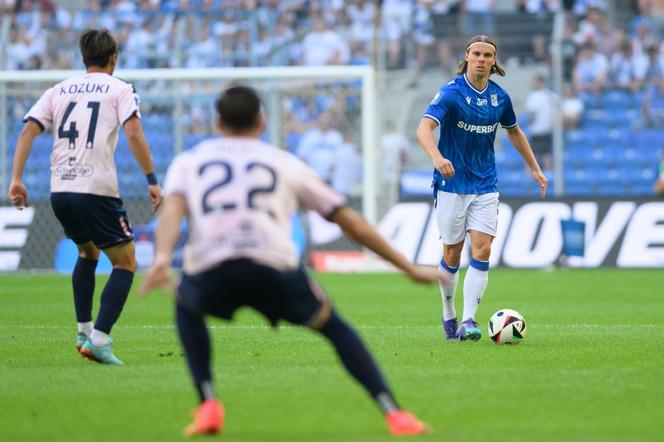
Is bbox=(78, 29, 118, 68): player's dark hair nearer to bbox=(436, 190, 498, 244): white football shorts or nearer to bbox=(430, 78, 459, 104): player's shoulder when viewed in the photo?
bbox=(430, 78, 459, 104): player's shoulder

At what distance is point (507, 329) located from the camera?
1011 cm

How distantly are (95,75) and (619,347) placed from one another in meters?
4.66

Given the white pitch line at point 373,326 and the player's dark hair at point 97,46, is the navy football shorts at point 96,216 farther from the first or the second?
the white pitch line at point 373,326

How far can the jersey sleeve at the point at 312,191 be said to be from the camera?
593 cm

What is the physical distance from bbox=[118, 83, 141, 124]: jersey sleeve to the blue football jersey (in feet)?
9.07

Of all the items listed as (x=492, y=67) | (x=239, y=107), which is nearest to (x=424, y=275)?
(x=239, y=107)

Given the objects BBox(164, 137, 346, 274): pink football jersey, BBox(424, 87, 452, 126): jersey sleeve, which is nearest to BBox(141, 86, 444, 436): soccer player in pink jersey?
BBox(164, 137, 346, 274): pink football jersey

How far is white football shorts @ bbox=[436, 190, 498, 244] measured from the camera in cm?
1049

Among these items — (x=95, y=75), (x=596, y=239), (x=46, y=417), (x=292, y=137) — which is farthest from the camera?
(x=292, y=137)

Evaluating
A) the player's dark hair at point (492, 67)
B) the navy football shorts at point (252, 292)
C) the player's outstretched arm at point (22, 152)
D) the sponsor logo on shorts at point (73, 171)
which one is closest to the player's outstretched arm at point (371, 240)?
the navy football shorts at point (252, 292)

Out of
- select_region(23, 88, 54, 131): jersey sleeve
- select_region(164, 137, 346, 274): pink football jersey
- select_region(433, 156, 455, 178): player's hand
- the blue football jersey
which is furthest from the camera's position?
the blue football jersey

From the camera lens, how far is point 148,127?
2234 cm

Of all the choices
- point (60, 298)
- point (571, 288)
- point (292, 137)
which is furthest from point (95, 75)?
point (292, 137)

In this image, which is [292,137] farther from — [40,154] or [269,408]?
[269,408]
